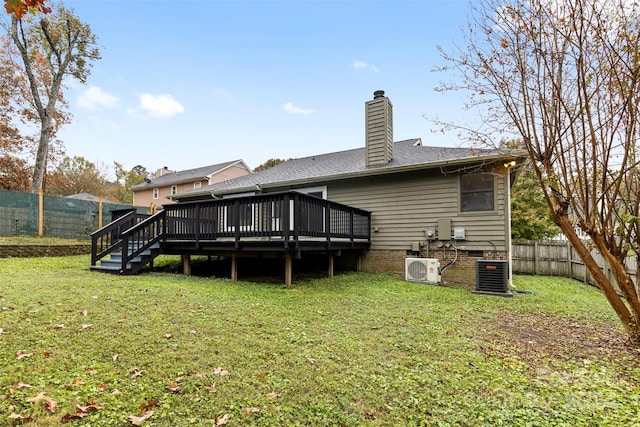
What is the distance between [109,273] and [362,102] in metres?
8.52

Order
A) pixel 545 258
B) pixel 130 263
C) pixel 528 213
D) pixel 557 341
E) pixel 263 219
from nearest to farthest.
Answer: pixel 557 341, pixel 263 219, pixel 130 263, pixel 545 258, pixel 528 213

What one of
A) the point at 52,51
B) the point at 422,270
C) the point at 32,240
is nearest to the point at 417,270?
the point at 422,270

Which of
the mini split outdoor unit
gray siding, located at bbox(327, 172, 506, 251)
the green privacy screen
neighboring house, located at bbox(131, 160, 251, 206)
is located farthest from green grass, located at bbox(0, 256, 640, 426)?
neighboring house, located at bbox(131, 160, 251, 206)

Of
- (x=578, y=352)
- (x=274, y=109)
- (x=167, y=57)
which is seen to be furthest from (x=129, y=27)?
(x=578, y=352)

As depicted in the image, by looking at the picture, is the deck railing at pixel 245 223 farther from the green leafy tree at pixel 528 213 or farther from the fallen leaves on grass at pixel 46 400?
the green leafy tree at pixel 528 213

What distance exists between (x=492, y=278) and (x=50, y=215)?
1420cm

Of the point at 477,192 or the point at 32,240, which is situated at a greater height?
the point at 477,192

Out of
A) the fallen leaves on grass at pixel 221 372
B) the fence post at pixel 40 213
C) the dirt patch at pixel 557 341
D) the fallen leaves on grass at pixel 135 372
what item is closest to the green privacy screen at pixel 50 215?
the fence post at pixel 40 213

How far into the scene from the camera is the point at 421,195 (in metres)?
8.55

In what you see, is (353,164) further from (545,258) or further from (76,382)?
(76,382)

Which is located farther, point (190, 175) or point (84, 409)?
point (190, 175)

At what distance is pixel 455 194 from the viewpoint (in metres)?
8.07

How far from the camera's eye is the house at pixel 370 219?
22.0 ft

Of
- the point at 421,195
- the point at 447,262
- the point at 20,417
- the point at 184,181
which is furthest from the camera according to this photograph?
the point at 184,181
